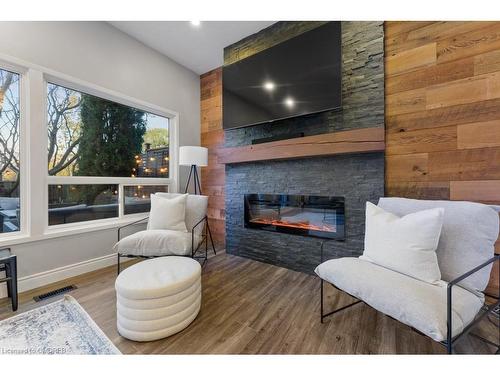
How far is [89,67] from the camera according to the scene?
2.38m

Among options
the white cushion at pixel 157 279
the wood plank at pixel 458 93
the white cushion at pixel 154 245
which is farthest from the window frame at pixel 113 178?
the wood plank at pixel 458 93

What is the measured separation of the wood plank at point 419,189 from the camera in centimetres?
180

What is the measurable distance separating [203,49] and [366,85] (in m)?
2.20

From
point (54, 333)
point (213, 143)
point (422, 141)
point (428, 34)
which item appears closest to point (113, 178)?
point (213, 143)

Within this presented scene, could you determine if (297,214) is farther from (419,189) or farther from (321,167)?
(419,189)

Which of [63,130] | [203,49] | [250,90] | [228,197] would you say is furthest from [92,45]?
[228,197]

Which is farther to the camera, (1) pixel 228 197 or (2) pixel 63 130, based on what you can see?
(1) pixel 228 197

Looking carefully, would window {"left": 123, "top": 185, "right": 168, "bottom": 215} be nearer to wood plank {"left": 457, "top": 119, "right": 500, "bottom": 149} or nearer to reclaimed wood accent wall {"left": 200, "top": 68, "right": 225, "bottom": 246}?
reclaimed wood accent wall {"left": 200, "top": 68, "right": 225, "bottom": 246}

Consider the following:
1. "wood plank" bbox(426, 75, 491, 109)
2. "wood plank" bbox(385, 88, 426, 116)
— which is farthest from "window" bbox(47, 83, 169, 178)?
"wood plank" bbox(426, 75, 491, 109)

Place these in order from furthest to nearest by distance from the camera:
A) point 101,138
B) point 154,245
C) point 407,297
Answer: point 101,138, point 154,245, point 407,297

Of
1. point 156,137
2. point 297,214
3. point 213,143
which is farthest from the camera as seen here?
point 213,143

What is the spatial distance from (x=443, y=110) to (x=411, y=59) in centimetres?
53
